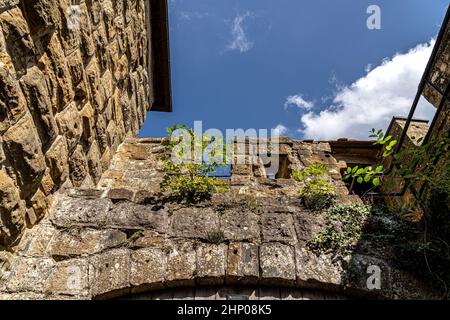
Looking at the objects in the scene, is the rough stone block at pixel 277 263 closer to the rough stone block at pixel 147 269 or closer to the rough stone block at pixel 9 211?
the rough stone block at pixel 147 269

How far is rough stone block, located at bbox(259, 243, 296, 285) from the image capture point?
2.07 metres

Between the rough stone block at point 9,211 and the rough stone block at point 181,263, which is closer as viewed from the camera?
the rough stone block at point 9,211

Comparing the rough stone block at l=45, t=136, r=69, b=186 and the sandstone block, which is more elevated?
the rough stone block at l=45, t=136, r=69, b=186

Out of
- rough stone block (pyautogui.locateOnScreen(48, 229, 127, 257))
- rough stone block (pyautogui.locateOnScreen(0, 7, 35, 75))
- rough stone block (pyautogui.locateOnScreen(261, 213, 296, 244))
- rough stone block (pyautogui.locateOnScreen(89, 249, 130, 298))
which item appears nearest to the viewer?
rough stone block (pyautogui.locateOnScreen(0, 7, 35, 75))

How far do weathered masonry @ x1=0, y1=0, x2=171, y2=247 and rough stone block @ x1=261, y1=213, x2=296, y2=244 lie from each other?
1521 millimetres

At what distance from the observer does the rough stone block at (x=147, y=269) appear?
202 centimetres

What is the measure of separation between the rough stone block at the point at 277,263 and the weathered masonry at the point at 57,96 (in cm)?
150

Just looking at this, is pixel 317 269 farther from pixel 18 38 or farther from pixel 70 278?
pixel 18 38

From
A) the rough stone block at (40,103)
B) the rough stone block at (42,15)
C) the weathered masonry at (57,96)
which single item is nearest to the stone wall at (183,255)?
the weathered masonry at (57,96)

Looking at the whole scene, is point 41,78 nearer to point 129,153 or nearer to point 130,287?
point 130,287

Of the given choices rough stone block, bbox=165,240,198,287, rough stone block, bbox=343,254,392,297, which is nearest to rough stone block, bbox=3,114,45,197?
rough stone block, bbox=165,240,198,287

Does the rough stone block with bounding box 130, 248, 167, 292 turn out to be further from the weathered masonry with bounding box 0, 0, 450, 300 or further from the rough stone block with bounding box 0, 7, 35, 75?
the rough stone block with bounding box 0, 7, 35, 75

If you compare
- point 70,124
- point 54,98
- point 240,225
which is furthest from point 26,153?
point 240,225

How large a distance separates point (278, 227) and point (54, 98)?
5.83ft
